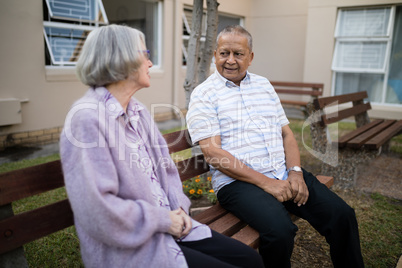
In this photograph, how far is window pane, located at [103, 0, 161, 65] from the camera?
784cm

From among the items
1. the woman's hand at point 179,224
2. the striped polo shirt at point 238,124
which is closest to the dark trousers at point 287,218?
the striped polo shirt at point 238,124

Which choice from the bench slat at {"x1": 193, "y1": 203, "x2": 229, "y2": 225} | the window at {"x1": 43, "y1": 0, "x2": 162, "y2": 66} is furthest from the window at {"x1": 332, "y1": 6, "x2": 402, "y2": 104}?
the bench slat at {"x1": 193, "y1": 203, "x2": 229, "y2": 225}

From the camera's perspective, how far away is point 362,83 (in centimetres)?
919

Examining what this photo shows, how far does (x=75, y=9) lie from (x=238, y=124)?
526cm

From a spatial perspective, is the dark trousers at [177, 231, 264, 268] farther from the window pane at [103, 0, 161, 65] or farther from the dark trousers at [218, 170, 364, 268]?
the window pane at [103, 0, 161, 65]

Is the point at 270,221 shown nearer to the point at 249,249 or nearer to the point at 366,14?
the point at 249,249

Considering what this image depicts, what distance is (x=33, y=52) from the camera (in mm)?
5797

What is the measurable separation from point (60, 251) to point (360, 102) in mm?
5197

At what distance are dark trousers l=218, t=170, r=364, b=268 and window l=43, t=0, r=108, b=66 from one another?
5076 millimetres

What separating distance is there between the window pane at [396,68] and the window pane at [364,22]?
0.25 meters

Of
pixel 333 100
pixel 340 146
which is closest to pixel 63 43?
pixel 333 100

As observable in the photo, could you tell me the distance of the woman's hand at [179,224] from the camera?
1679 millimetres

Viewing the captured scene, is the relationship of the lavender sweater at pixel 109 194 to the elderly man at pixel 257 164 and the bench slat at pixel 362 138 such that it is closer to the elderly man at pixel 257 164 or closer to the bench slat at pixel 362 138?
the elderly man at pixel 257 164

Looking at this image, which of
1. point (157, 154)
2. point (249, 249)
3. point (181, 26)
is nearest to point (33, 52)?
point (181, 26)
